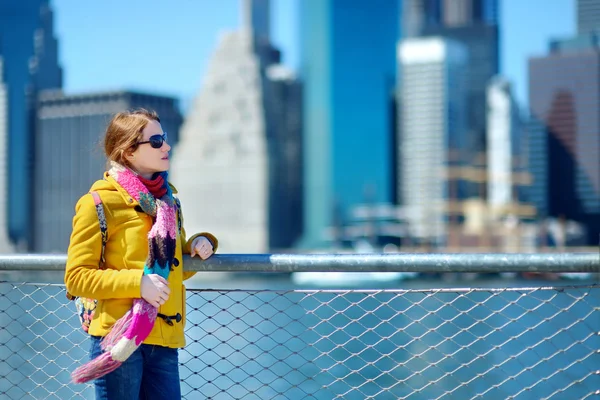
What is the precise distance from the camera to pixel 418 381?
2516 centimetres

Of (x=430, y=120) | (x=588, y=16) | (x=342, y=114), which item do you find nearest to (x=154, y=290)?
(x=342, y=114)

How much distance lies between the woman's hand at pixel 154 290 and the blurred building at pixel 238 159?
123649 millimetres

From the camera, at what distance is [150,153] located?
12.0ft

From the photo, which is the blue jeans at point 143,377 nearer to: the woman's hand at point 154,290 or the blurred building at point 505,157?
the woman's hand at point 154,290

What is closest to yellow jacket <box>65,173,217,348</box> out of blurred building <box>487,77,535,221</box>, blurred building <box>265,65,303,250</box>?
blurred building <box>265,65,303,250</box>

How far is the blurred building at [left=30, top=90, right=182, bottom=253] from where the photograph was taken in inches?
5640

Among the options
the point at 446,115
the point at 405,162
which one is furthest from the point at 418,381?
the point at 446,115

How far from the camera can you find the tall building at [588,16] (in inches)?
7323

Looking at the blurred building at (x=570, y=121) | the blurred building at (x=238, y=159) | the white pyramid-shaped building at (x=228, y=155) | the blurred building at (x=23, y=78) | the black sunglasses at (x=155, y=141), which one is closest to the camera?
the black sunglasses at (x=155, y=141)

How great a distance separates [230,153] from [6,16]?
6963 cm

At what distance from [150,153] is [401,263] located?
1.18 m

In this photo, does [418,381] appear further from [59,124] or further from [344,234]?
[59,124]

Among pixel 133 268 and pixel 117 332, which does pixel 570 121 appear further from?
pixel 117 332

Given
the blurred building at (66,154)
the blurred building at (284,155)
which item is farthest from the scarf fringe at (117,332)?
the blurred building at (66,154)
